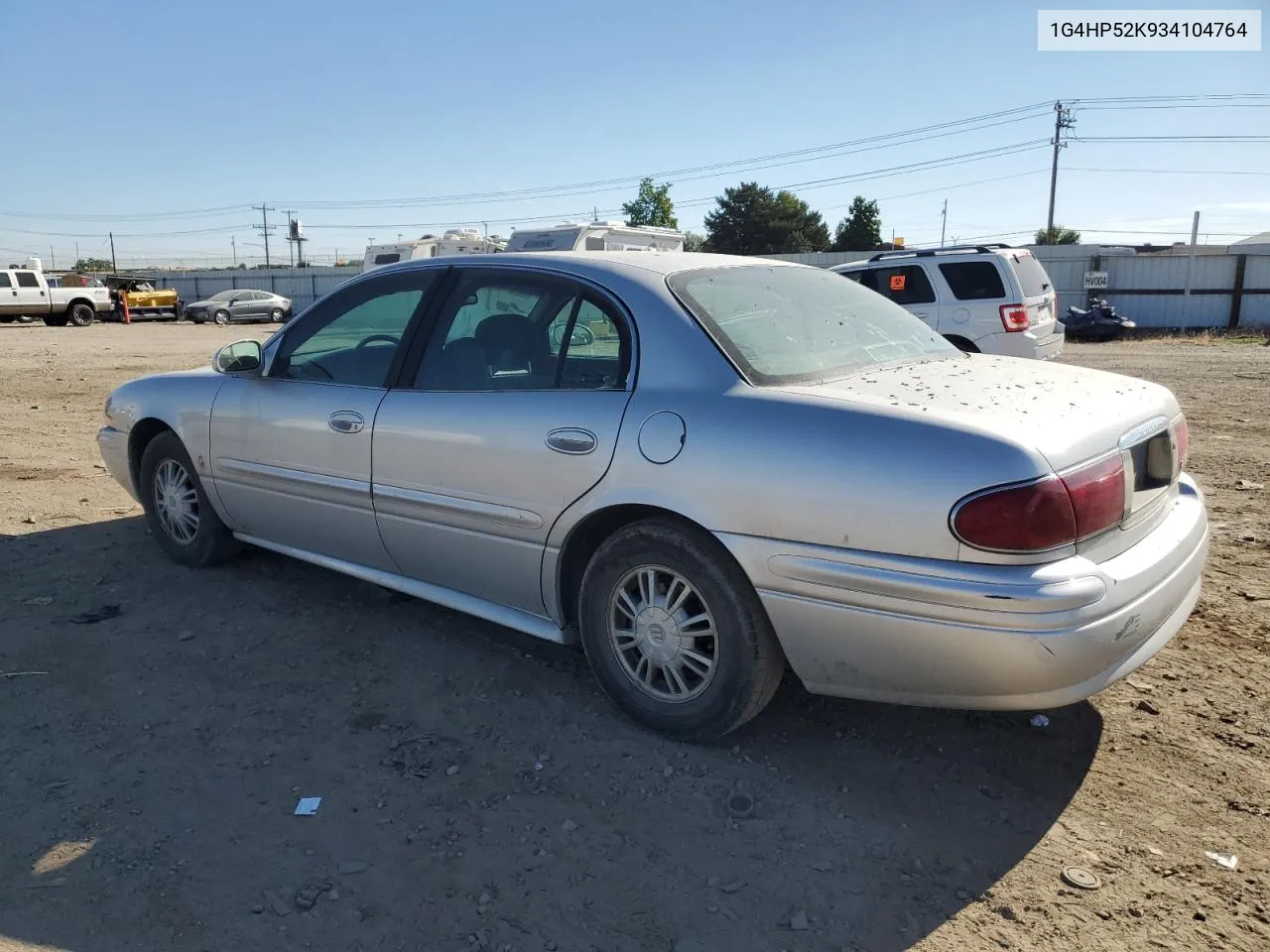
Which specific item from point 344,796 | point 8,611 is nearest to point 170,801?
point 344,796

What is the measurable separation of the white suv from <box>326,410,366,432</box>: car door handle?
8267 millimetres

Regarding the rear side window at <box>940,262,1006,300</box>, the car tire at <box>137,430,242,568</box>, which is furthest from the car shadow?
the rear side window at <box>940,262,1006,300</box>

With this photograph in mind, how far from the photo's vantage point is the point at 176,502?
4.95 metres

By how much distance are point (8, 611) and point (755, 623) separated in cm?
354

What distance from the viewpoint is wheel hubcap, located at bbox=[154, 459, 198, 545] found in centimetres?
489

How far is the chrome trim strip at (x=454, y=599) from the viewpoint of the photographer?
350 centimetres

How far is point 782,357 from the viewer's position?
315 cm

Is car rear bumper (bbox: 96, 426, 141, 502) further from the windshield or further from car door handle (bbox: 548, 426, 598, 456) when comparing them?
the windshield

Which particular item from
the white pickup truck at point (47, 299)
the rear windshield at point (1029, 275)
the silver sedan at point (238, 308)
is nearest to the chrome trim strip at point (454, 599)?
the rear windshield at point (1029, 275)

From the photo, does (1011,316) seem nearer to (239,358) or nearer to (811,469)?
(239,358)

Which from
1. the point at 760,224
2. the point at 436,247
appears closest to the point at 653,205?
the point at 760,224

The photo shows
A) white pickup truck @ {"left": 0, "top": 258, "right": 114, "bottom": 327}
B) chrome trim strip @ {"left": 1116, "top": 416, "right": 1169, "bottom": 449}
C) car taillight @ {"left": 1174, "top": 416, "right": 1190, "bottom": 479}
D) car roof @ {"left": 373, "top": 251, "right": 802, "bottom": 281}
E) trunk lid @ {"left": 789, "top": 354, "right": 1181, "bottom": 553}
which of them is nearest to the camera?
trunk lid @ {"left": 789, "top": 354, "right": 1181, "bottom": 553}

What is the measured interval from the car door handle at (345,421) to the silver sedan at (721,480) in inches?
0.5

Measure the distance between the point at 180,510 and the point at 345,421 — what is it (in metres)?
1.58
